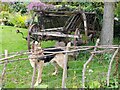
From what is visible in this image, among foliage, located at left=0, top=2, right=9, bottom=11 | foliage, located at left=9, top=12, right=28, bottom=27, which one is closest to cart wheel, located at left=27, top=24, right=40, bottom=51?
foliage, located at left=9, top=12, right=28, bottom=27

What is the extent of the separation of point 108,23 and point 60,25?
1.91 meters

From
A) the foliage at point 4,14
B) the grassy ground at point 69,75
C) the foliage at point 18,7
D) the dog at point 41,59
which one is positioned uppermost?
the foliage at point 18,7

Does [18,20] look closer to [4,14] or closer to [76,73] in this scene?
[4,14]

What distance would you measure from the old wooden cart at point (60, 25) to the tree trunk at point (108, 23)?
0.50m

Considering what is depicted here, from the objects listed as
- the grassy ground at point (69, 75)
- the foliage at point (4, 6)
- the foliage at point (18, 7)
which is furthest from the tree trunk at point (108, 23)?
the foliage at point (18, 7)

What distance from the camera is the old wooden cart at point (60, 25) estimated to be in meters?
8.01

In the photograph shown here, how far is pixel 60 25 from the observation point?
9844 mm

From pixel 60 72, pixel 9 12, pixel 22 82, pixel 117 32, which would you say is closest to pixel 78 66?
pixel 60 72

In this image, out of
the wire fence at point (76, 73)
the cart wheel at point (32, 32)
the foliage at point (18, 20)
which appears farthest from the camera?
the foliage at point (18, 20)

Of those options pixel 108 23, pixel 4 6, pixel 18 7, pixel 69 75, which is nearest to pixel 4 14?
pixel 4 6

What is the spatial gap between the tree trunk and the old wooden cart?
50 centimetres

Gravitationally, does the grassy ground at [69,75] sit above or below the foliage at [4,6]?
below

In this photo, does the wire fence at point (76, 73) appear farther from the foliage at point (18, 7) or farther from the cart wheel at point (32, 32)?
the foliage at point (18, 7)

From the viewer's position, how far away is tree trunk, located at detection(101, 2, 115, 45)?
8391 mm
